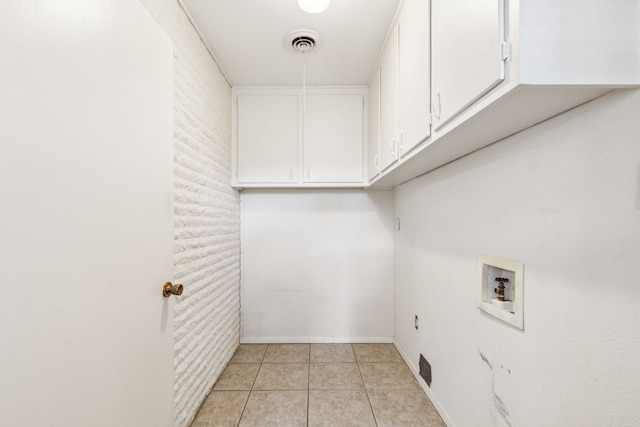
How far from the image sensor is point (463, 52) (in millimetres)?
865

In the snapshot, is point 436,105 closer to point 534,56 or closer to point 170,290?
point 534,56

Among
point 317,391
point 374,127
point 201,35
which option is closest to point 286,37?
point 201,35

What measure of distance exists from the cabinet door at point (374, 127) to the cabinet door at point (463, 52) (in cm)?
100

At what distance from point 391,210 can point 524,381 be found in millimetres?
1828

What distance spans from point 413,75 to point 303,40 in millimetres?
879

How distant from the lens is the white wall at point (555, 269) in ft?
2.34

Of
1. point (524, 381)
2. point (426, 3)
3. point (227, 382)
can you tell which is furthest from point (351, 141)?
point (227, 382)

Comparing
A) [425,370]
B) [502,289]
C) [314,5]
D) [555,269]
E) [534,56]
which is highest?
[314,5]

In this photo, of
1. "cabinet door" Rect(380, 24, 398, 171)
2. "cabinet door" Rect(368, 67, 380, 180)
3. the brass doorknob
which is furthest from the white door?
"cabinet door" Rect(368, 67, 380, 180)

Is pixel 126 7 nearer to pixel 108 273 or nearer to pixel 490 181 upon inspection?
pixel 108 273

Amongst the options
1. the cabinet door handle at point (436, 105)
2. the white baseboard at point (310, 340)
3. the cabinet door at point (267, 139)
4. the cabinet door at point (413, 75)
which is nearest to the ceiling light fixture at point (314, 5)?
the cabinet door at point (413, 75)

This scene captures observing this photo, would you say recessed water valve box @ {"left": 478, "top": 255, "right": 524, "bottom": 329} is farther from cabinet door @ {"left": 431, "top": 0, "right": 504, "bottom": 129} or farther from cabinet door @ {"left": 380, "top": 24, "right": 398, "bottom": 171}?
cabinet door @ {"left": 380, "top": 24, "right": 398, "bottom": 171}

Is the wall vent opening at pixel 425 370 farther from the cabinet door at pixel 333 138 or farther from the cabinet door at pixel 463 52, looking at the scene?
the cabinet door at pixel 463 52

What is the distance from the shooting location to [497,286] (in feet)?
4.00
